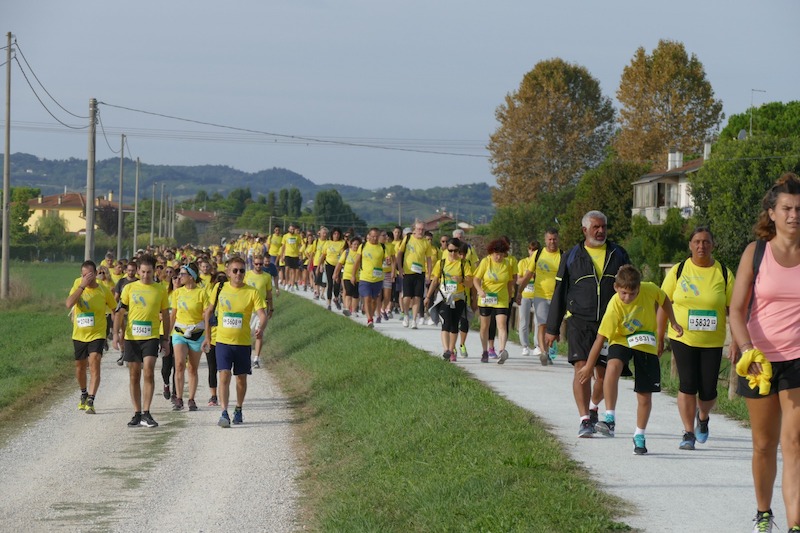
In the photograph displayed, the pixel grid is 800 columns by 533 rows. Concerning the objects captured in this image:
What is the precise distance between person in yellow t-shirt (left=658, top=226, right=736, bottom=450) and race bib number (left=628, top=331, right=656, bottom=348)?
77mm

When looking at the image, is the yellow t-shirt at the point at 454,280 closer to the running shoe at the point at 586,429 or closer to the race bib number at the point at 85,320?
the race bib number at the point at 85,320

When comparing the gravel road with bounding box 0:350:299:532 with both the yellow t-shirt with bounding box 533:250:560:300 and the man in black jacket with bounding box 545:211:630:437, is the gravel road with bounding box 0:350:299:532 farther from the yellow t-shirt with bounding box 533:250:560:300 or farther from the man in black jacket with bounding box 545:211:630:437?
the yellow t-shirt with bounding box 533:250:560:300

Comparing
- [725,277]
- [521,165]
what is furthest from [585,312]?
[521,165]

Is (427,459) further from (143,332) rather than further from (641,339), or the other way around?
(143,332)

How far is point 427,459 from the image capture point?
451 inches

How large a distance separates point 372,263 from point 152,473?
41.2 ft

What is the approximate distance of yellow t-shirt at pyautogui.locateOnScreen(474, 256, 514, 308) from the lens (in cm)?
1872

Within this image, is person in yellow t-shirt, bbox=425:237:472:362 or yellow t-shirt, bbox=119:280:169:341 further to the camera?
person in yellow t-shirt, bbox=425:237:472:362

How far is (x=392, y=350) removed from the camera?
20328 mm

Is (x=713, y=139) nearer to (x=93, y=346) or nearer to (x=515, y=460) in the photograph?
(x=93, y=346)

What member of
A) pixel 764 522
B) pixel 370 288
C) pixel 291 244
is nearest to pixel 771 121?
pixel 291 244

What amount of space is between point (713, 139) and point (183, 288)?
65.2m

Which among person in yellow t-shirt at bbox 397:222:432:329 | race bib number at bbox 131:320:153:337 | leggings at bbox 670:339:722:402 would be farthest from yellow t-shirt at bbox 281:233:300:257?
leggings at bbox 670:339:722:402

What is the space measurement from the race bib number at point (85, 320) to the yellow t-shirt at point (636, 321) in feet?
27.3
